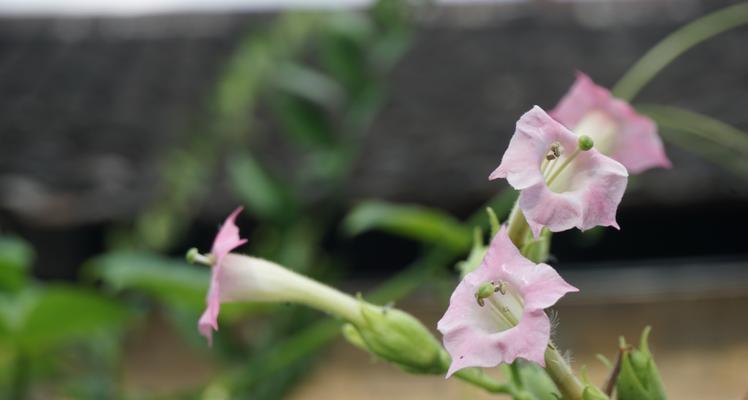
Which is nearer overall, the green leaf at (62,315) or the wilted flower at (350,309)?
the wilted flower at (350,309)

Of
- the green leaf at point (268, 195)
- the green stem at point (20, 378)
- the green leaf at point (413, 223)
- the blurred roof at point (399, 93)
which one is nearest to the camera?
the green leaf at point (413, 223)

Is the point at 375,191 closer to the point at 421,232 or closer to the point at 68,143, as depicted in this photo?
the point at 68,143

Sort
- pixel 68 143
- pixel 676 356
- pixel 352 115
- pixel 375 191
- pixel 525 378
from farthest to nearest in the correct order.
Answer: pixel 68 143
pixel 375 191
pixel 676 356
pixel 352 115
pixel 525 378

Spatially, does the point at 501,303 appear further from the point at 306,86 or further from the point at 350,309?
the point at 306,86

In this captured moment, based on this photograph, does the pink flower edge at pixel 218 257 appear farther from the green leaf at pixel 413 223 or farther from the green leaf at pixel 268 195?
the green leaf at pixel 268 195

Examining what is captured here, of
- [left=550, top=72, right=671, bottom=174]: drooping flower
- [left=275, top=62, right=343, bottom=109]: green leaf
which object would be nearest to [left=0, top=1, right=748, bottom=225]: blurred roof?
[left=275, top=62, right=343, bottom=109]: green leaf

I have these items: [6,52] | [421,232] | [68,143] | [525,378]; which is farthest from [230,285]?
[6,52]

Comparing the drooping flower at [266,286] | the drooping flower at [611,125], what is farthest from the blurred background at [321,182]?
the drooping flower at [266,286]
